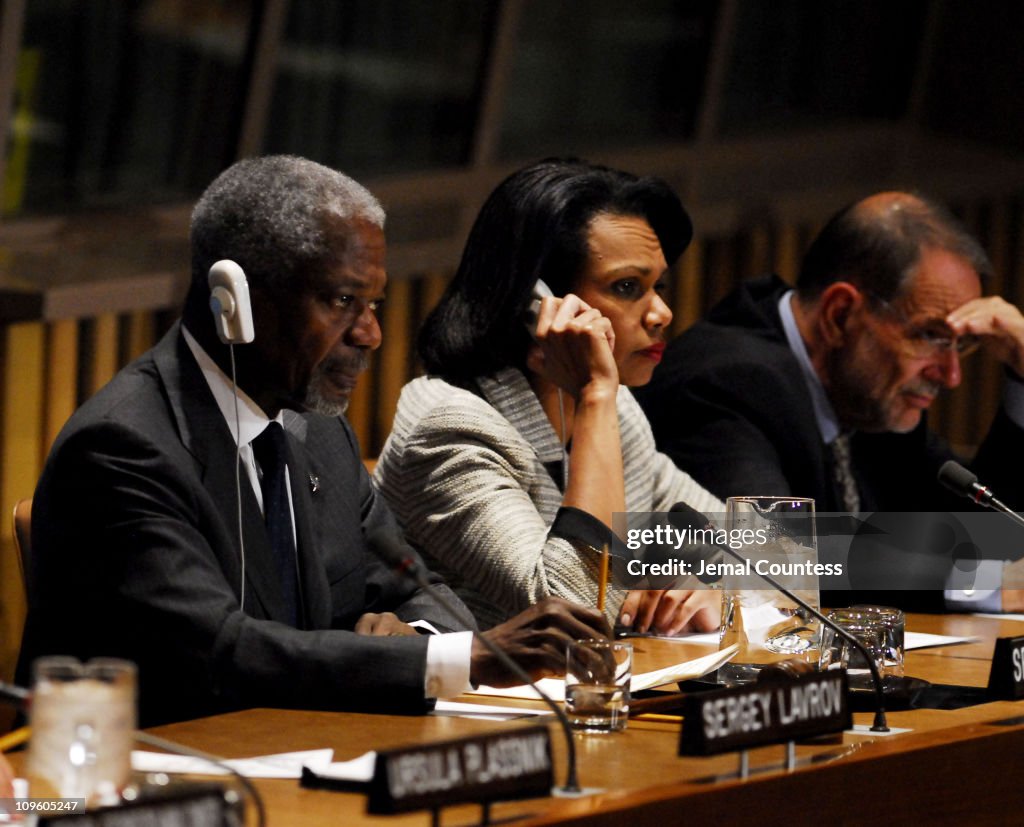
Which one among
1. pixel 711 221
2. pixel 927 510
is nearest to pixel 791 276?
pixel 711 221

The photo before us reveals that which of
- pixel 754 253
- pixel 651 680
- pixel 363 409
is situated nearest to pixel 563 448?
pixel 651 680

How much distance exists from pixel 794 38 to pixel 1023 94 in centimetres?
98

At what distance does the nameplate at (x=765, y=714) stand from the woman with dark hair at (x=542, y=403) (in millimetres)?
770

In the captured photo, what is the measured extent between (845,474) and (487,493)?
1.32 meters

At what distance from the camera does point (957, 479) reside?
2.43 m

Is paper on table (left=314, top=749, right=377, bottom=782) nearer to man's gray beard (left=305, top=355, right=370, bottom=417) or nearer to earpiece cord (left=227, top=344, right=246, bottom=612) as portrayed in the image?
earpiece cord (left=227, top=344, right=246, bottom=612)

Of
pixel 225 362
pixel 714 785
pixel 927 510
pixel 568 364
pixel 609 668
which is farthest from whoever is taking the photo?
pixel 927 510

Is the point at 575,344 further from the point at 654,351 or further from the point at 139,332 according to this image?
the point at 139,332

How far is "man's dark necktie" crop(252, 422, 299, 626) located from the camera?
2.24 m

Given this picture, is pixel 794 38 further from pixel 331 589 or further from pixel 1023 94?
pixel 331 589

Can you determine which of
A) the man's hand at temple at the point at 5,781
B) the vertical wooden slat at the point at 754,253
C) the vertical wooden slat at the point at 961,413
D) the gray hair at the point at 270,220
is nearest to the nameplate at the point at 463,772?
the man's hand at temple at the point at 5,781

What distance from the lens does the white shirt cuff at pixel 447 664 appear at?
6.28 ft

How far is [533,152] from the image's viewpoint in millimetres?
5199

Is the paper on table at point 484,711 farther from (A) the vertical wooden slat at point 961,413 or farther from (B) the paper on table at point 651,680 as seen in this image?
(A) the vertical wooden slat at point 961,413
